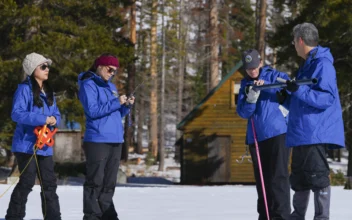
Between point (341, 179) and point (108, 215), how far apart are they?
2386cm

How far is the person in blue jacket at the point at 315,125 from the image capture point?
6.16 m

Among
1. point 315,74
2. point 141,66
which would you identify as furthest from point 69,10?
point 141,66

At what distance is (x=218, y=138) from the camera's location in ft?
103

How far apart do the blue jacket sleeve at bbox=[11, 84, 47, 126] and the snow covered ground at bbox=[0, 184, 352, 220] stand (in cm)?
186

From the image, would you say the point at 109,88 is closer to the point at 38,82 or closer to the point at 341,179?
the point at 38,82

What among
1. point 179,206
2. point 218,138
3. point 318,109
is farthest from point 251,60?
point 218,138

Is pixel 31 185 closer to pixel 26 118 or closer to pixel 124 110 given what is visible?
pixel 26 118

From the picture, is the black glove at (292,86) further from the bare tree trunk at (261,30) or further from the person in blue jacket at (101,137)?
the bare tree trunk at (261,30)

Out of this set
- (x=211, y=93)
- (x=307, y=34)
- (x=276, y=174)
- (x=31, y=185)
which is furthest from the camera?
(x=211, y=93)

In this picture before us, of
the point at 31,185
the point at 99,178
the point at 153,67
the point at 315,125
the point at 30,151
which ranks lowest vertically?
the point at 31,185

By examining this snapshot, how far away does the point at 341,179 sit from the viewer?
30422 millimetres

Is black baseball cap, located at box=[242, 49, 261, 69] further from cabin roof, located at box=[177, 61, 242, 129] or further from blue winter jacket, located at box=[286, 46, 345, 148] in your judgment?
cabin roof, located at box=[177, 61, 242, 129]

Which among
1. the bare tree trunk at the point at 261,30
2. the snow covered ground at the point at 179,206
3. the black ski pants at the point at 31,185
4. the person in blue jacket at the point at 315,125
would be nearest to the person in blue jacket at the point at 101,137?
the black ski pants at the point at 31,185

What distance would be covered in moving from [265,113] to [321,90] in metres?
1.27
